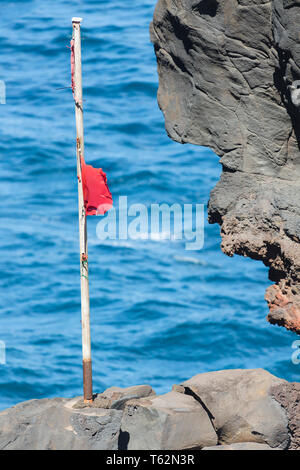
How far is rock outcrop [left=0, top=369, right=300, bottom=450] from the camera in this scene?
12.2 metres

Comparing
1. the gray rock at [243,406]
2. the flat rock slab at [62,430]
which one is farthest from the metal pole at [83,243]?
the gray rock at [243,406]

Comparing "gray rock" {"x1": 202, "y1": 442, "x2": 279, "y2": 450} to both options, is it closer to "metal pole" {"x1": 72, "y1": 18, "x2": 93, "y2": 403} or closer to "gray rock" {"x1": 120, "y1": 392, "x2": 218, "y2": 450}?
"gray rock" {"x1": 120, "y1": 392, "x2": 218, "y2": 450}

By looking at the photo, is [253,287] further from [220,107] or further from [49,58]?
[220,107]

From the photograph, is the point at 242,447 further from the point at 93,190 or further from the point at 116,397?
the point at 93,190

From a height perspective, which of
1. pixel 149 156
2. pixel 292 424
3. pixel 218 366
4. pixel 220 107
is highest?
pixel 220 107

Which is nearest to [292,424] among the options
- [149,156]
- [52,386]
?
[52,386]

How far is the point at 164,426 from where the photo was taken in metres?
12.2

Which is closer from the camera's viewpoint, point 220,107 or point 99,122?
point 220,107

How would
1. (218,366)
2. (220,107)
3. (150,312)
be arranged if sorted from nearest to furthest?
(220,107) < (218,366) < (150,312)

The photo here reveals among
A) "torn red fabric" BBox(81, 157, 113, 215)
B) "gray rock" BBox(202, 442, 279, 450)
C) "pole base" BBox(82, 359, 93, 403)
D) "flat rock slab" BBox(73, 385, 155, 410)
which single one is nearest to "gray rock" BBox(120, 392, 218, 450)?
"gray rock" BBox(202, 442, 279, 450)

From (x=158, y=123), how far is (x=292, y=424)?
32.7 metres

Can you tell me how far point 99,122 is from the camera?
44250 mm

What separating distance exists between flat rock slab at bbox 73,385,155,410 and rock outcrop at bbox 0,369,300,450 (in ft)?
0.05

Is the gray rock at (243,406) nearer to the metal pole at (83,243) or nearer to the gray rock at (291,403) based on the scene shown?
the gray rock at (291,403)
